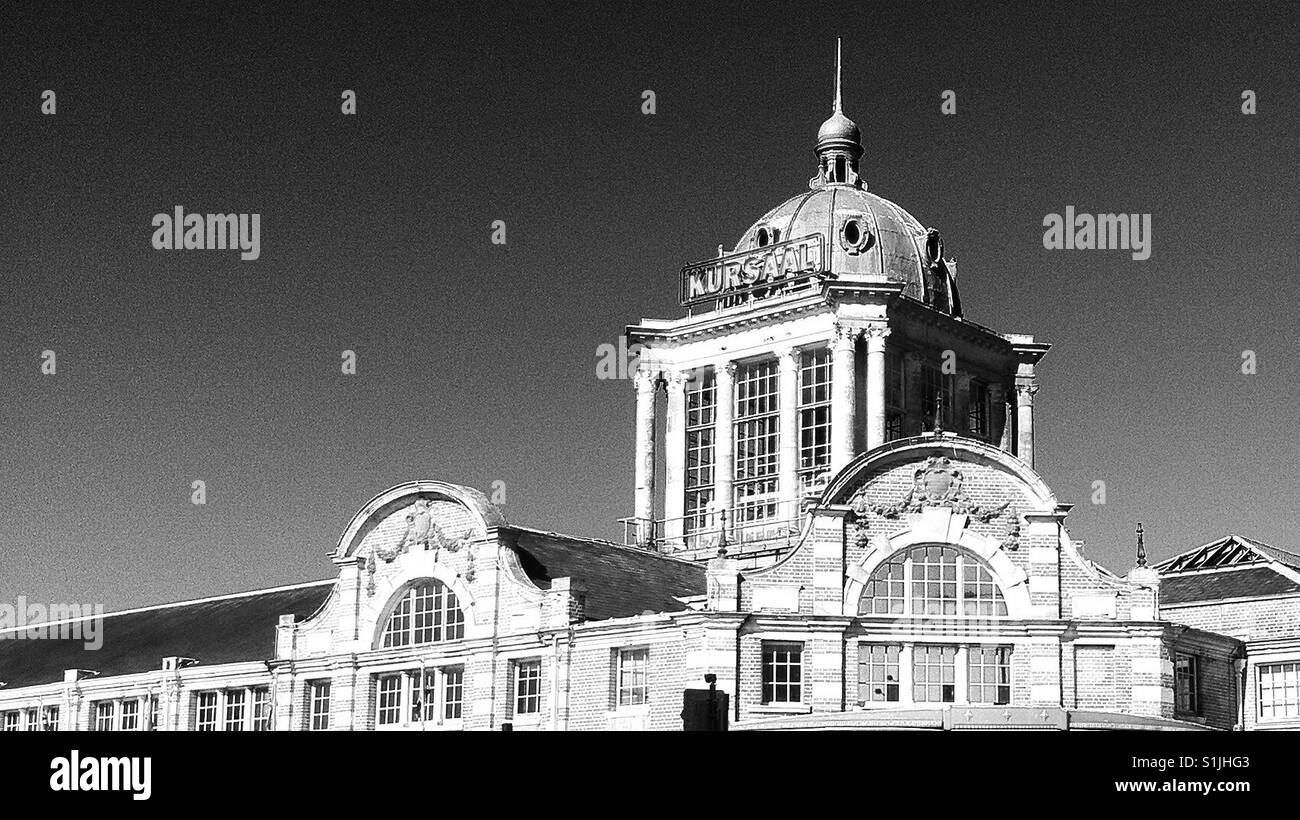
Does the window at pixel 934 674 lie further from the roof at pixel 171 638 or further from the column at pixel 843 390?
the roof at pixel 171 638

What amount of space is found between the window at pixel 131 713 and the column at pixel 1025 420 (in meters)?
31.7

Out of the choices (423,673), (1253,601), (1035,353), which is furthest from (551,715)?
(1035,353)

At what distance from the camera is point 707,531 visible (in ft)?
243

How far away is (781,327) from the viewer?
242 ft

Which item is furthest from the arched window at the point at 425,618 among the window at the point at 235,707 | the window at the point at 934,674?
the window at the point at 934,674

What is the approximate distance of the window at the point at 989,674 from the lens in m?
55.4

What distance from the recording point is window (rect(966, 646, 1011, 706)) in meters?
55.4

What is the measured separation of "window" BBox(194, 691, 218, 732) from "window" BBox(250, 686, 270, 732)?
2.08m

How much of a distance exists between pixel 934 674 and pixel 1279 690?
1182cm

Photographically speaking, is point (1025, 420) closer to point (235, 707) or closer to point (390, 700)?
point (390, 700)

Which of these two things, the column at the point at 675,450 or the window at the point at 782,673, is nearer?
the window at the point at 782,673
